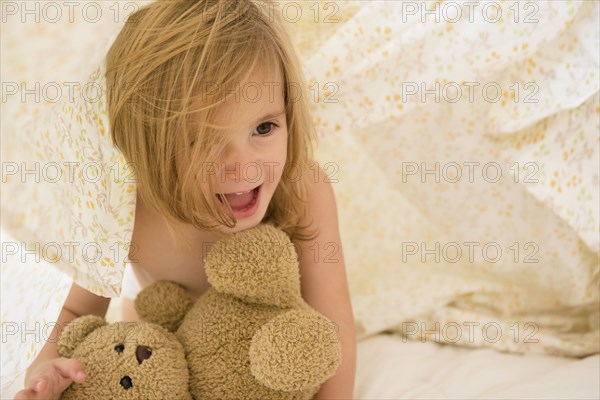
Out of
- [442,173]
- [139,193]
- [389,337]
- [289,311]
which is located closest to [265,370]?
[289,311]

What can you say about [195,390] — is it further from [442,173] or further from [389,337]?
[442,173]

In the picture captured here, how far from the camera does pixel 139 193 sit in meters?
1.02

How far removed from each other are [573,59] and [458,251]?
448 millimetres

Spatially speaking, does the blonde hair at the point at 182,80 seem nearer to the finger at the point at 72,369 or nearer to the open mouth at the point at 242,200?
the open mouth at the point at 242,200

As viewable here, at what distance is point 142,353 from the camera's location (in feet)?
2.74

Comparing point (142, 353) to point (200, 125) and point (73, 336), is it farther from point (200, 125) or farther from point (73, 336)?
point (200, 125)

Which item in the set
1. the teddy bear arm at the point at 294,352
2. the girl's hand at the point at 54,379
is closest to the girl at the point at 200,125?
the girl's hand at the point at 54,379

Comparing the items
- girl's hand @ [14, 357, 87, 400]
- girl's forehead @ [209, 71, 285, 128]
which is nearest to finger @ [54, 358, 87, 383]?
girl's hand @ [14, 357, 87, 400]

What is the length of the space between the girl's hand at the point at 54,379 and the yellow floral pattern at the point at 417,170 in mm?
71

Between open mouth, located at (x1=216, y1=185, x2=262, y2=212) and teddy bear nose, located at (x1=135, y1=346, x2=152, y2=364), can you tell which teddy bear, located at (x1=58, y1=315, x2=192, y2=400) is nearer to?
teddy bear nose, located at (x1=135, y1=346, x2=152, y2=364)

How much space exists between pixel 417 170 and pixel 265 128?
0.49 meters

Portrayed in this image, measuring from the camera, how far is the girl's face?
2.96 feet

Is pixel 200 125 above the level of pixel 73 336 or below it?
above

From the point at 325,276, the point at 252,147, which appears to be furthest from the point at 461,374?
the point at 252,147
